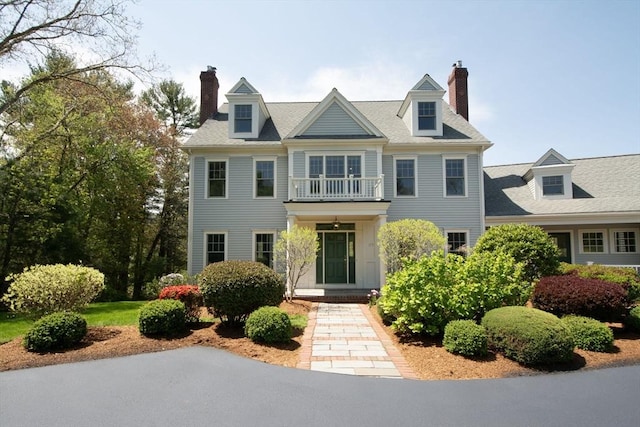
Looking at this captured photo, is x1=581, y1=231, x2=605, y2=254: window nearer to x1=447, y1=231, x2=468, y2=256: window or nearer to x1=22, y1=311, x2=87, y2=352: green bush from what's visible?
x1=447, y1=231, x2=468, y2=256: window

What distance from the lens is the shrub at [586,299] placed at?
24.9 feet

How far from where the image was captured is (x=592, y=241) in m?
16.5

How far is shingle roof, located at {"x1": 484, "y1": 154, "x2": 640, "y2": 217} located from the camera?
51.9 feet

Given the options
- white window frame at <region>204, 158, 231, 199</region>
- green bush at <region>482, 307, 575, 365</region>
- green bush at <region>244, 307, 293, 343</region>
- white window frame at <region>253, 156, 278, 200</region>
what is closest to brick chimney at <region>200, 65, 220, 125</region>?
white window frame at <region>204, 158, 231, 199</region>

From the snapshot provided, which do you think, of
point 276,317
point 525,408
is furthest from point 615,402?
point 276,317

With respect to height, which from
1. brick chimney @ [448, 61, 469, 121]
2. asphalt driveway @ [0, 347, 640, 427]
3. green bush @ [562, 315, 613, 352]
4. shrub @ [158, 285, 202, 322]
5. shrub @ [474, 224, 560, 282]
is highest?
brick chimney @ [448, 61, 469, 121]

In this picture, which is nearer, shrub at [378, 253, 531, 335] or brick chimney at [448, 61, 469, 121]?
shrub at [378, 253, 531, 335]

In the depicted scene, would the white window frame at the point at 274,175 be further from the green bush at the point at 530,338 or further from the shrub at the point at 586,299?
the green bush at the point at 530,338

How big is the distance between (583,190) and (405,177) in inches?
338

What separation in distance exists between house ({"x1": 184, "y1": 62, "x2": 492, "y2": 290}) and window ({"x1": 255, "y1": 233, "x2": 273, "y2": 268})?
42mm

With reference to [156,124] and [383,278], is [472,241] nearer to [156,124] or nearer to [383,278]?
[383,278]

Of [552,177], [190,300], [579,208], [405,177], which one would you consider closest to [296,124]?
[405,177]

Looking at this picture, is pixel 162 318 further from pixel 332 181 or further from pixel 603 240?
pixel 603 240

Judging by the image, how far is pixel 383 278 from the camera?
1390cm
